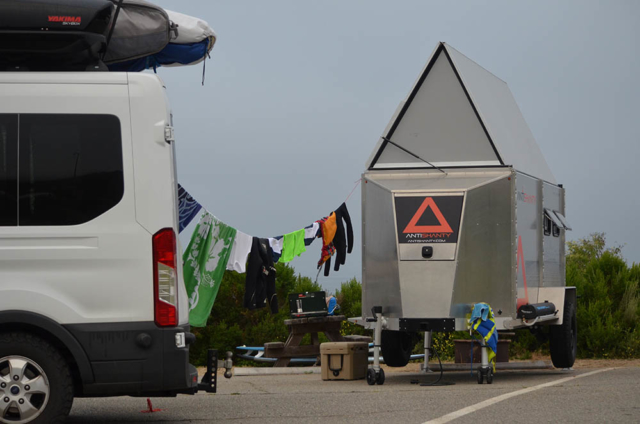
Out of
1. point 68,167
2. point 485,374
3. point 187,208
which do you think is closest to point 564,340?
point 485,374

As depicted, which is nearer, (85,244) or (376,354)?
(85,244)

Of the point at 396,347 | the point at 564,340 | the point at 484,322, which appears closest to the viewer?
the point at 484,322

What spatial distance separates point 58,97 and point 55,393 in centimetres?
218

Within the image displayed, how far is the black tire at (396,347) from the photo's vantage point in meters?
13.8

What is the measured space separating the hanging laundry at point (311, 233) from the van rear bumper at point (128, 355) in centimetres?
720

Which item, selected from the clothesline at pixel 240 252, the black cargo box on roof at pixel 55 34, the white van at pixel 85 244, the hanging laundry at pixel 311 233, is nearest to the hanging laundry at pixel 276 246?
the clothesline at pixel 240 252

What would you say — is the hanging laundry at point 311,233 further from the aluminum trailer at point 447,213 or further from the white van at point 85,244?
the white van at point 85,244

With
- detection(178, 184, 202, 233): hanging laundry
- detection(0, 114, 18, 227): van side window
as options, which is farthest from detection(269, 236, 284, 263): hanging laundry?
detection(0, 114, 18, 227): van side window

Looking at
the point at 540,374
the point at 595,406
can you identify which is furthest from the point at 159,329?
the point at 540,374

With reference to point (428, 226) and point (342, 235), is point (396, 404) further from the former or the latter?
point (342, 235)

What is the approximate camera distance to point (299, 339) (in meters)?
16.4

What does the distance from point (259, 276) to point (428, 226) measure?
2.56m

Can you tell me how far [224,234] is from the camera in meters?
11.8

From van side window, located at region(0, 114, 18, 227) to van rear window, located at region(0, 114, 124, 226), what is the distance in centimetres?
2
